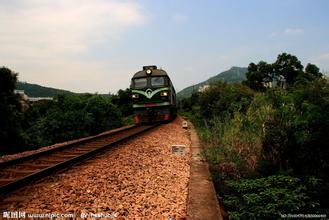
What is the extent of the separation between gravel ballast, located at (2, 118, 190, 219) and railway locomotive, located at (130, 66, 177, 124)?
11.3 meters

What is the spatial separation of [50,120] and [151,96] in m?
7.06

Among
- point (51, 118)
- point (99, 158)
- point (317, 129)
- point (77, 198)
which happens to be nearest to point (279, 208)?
point (317, 129)

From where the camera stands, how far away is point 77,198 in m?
4.13

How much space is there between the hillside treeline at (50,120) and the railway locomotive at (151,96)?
4598 millimetres

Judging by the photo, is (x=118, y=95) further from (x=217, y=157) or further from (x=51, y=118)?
(x=217, y=157)

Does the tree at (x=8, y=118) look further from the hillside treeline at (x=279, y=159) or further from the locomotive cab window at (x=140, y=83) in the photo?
the hillside treeline at (x=279, y=159)

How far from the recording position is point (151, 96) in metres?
18.3

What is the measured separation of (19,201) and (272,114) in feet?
14.7

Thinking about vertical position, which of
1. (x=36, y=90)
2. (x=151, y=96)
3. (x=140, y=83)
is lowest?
(x=151, y=96)

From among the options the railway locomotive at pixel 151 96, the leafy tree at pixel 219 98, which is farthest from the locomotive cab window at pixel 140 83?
the leafy tree at pixel 219 98

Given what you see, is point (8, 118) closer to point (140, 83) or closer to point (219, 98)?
point (140, 83)

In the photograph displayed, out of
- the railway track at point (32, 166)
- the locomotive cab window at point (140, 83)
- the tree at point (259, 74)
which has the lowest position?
the railway track at point (32, 166)

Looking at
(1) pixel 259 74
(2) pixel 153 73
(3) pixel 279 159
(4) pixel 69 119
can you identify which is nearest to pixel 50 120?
(4) pixel 69 119

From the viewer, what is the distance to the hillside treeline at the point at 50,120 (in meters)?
19.2
